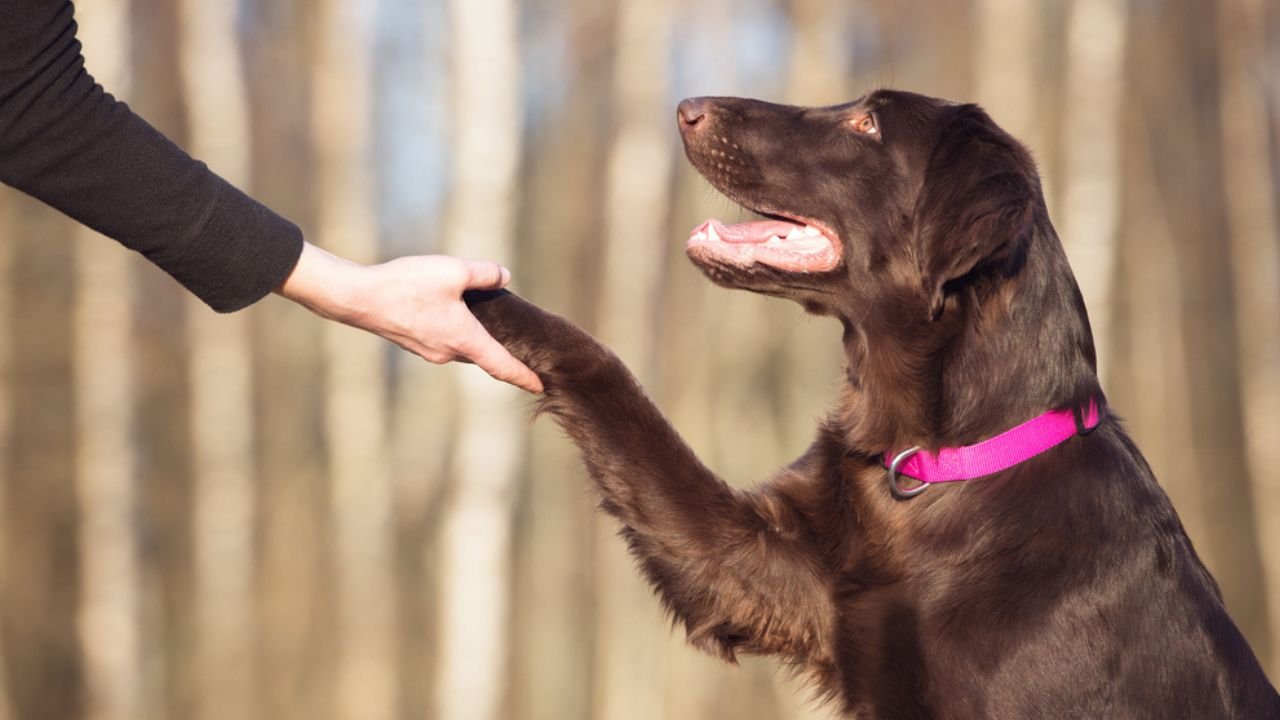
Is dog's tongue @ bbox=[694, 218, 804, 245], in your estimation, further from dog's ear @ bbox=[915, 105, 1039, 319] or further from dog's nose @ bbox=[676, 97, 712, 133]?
dog's ear @ bbox=[915, 105, 1039, 319]

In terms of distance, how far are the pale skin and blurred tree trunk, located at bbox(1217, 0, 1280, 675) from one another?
15.3 metres

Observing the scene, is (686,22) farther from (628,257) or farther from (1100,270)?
(1100,270)

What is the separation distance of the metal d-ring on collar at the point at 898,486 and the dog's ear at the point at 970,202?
36cm

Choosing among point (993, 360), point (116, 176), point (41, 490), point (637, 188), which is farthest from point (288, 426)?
point (116, 176)

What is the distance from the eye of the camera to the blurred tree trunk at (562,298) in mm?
15562

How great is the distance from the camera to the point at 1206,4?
Result: 1844 centimetres

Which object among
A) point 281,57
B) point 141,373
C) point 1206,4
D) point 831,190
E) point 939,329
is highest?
point 1206,4

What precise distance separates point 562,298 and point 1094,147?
7.97 metres

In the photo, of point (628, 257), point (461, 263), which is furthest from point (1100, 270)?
point (461, 263)

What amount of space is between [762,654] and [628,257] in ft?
32.1

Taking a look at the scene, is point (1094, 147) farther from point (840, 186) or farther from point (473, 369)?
point (840, 186)

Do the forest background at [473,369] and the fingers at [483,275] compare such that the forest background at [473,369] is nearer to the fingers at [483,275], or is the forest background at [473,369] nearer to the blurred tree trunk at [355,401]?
the blurred tree trunk at [355,401]

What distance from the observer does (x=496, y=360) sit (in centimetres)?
326

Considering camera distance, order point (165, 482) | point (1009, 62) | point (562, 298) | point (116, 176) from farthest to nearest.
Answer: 1. point (562, 298)
2. point (165, 482)
3. point (1009, 62)
4. point (116, 176)
